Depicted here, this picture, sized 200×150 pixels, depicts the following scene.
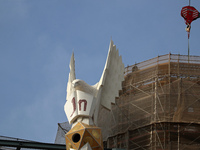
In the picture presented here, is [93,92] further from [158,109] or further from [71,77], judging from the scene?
[158,109]

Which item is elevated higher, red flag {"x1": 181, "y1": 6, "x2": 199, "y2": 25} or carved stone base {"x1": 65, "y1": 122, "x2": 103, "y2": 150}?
red flag {"x1": 181, "y1": 6, "x2": 199, "y2": 25}

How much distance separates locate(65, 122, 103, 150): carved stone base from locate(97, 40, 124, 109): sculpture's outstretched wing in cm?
320

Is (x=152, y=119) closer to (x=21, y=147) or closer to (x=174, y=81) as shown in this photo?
(x=174, y=81)

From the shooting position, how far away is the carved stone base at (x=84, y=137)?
4069 cm

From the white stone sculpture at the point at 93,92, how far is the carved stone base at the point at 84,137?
0.90 metres

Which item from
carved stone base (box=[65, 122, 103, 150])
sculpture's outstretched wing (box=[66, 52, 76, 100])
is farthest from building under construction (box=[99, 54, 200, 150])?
carved stone base (box=[65, 122, 103, 150])

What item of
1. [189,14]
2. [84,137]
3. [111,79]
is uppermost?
[189,14]

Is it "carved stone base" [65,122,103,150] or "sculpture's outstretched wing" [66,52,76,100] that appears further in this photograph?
"sculpture's outstretched wing" [66,52,76,100]

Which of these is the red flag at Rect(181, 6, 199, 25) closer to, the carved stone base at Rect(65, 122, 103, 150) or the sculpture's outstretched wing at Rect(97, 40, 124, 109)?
the sculpture's outstretched wing at Rect(97, 40, 124, 109)

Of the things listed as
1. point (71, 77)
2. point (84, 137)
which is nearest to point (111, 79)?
point (71, 77)

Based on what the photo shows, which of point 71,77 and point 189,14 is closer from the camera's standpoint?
point 71,77

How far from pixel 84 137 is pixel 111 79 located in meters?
6.24

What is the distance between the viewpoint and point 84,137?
40719 mm

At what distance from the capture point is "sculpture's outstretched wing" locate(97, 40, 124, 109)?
4422cm
